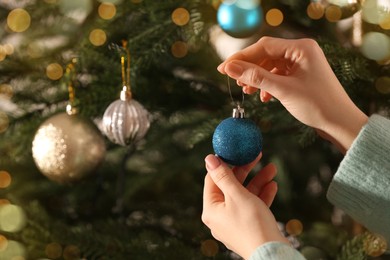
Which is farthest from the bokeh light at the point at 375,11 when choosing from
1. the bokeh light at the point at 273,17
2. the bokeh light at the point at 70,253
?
the bokeh light at the point at 70,253

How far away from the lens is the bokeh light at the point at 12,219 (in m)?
0.90

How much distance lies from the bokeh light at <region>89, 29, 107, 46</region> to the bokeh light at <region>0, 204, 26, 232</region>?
31cm

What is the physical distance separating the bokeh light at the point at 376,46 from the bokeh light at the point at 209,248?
0.38 metres

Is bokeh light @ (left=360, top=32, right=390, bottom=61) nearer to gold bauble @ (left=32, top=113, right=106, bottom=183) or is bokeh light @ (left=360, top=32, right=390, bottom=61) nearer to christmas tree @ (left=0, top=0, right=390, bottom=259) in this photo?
christmas tree @ (left=0, top=0, right=390, bottom=259)

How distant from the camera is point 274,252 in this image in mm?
516

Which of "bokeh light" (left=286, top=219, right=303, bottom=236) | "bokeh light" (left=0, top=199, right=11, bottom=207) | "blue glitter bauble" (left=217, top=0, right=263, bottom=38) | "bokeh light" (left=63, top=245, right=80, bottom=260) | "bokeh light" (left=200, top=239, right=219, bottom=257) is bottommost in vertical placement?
"bokeh light" (left=286, top=219, right=303, bottom=236)

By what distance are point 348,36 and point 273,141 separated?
0.84 ft

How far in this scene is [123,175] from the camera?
1.04m

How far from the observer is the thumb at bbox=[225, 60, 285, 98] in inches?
22.5

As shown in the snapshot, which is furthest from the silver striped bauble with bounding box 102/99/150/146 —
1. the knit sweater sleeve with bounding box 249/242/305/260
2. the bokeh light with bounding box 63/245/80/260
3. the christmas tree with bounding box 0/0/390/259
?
the knit sweater sleeve with bounding box 249/242/305/260

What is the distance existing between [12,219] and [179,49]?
1.29 feet

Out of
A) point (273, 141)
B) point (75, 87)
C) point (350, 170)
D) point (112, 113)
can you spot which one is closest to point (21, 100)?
point (75, 87)

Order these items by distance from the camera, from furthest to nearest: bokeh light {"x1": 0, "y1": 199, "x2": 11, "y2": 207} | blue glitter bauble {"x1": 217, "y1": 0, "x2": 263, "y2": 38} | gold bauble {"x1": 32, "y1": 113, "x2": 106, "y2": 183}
A: bokeh light {"x1": 0, "y1": 199, "x2": 11, "y2": 207} < gold bauble {"x1": 32, "y1": 113, "x2": 106, "y2": 183} < blue glitter bauble {"x1": 217, "y1": 0, "x2": 263, "y2": 38}

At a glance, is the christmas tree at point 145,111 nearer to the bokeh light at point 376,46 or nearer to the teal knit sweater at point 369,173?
the bokeh light at point 376,46
